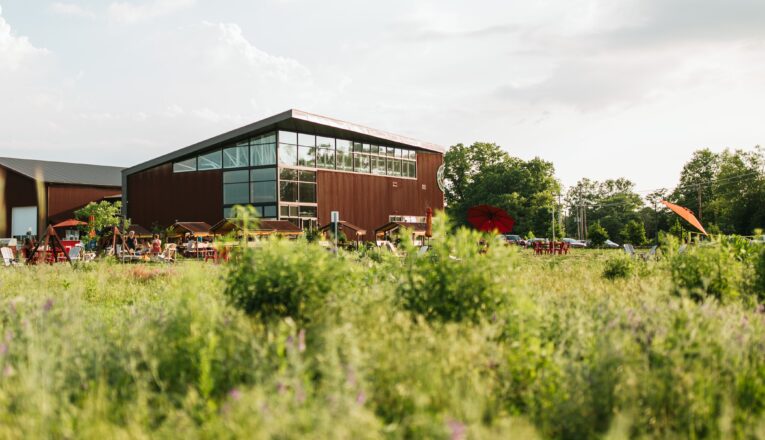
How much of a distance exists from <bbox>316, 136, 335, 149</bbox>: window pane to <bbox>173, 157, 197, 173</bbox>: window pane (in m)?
7.26

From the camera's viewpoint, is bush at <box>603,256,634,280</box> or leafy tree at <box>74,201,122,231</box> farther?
leafy tree at <box>74,201,122,231</box>

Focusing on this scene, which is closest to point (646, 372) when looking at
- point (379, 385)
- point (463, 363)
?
point (463, 363)

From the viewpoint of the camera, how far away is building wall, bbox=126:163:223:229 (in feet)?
108

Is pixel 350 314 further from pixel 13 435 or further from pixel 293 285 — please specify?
pixel 13 435

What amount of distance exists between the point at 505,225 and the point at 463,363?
640 inches

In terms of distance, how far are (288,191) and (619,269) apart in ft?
76.3

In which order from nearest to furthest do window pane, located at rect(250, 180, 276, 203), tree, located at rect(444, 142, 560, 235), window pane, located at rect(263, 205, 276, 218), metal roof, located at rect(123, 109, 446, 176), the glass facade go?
1. metal roof, located at rect(123, 109, 446, 176)
2. window pane, located at rect(263, 205, 276, 218)
3. window pane, located at rect(250, 180, 276, 203)
4. the glass facade
5. tree, located at rect(444, 142, 560, 235)

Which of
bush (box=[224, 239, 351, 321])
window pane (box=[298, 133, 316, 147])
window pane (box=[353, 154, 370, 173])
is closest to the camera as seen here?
bush (box=[224, 239, 351, 321])

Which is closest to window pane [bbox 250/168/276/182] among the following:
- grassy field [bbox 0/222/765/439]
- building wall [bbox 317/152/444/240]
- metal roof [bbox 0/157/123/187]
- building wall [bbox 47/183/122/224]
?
building wall [bbox 317/152/444/240]

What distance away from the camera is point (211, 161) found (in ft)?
109

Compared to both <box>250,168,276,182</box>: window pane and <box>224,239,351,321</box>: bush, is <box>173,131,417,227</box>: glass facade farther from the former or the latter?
<box>224,239,351,321</box>: bush

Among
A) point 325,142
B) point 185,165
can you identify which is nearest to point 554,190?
point 325,142

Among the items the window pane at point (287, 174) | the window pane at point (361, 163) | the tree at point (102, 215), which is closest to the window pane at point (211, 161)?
the window pane at point (287, 174)

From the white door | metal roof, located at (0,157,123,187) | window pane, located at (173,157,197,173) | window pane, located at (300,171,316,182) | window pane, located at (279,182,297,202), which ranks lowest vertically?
the white door
